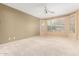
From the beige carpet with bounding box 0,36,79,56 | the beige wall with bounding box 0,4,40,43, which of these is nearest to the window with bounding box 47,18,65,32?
the beige carpet with bounding box 0,36,79,56

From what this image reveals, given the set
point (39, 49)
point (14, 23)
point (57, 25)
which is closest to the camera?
point (39, 49)

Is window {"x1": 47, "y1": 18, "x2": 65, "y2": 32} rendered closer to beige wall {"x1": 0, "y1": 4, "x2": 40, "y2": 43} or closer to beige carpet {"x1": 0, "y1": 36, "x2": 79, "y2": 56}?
beige carpet {"x1": 0, "y1": 36, "x2": 79, "y2": 56}

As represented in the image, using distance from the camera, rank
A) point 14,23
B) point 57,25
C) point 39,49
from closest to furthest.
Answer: point 39,49
point 57,25
point 14,23

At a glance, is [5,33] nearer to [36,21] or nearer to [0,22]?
[0,22]

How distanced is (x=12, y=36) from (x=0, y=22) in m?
0.81

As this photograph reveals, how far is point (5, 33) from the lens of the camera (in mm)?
4355

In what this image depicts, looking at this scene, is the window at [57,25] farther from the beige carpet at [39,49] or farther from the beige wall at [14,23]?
the beige wall at [14,23]

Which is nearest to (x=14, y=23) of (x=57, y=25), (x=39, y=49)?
(x=57, y=25)

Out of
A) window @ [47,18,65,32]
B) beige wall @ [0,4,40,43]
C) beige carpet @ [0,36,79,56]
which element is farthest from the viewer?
beige wall @ [0,4,40,43]

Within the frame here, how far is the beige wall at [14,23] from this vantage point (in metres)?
4.24

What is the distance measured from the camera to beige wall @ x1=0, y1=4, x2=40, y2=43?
4242 mm

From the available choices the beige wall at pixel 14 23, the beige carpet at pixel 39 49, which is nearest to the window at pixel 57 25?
the beige carpet at pixel 39 49

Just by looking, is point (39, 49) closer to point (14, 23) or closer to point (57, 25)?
point (57, 25)

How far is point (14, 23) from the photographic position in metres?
4.82
